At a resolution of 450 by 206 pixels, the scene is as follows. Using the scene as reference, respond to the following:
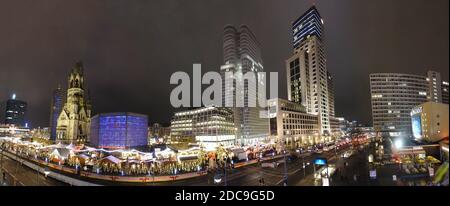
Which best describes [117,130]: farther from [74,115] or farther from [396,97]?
[396,97]

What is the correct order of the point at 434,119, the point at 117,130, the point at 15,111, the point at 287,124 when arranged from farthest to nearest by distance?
the point at 287,124 < the point at 117,130 < the point at 15,111 < the point at 434,119

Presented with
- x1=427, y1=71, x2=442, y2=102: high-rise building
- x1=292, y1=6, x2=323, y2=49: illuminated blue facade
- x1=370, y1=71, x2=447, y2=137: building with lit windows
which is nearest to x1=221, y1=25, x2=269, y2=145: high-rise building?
x1=292, y1=6, x2=323, y2=49: illuminated blue facade

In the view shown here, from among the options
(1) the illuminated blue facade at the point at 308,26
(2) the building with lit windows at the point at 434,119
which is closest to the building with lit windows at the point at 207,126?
(2) the building with lit windows at the point at 434,119

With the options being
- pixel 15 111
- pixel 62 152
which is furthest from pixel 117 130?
pixel 62 152

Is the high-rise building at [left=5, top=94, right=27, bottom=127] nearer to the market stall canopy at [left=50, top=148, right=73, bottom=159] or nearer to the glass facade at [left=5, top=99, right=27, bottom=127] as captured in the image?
the glass facade at [left=5, top=99, right=27, bottom=127]

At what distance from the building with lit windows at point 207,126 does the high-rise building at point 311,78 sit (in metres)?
25.3

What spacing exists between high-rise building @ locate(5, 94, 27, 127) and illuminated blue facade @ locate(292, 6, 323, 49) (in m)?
79.7

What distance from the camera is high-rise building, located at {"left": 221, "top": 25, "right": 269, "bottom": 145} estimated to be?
208ft

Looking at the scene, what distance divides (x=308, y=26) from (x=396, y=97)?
80733 mm

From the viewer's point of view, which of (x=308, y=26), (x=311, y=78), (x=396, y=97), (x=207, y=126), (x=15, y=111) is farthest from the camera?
(x=308, y=26)

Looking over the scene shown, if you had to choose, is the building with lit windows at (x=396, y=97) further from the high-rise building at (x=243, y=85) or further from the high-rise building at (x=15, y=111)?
the high-rise building at (x=243, y=85)

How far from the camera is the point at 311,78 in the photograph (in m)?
69.6

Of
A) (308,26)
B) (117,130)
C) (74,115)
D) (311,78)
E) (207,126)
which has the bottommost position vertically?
(117,130)
